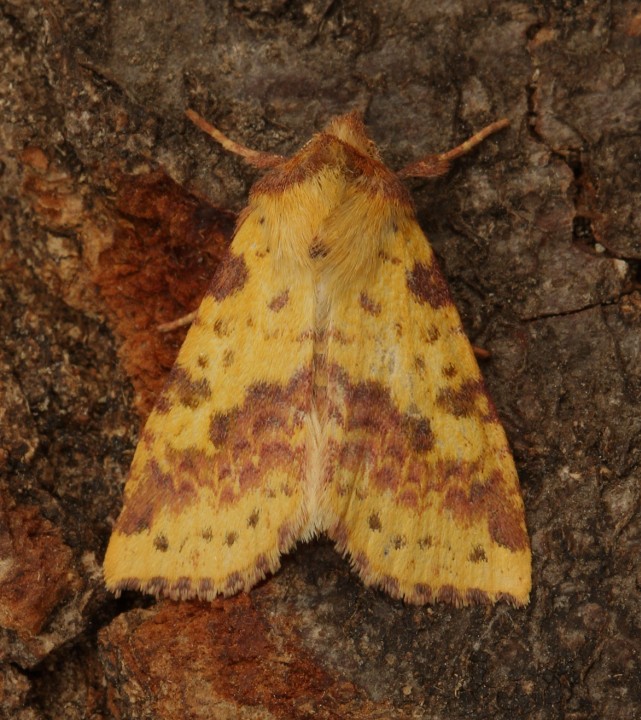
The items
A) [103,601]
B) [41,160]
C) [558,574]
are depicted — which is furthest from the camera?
[41,160]

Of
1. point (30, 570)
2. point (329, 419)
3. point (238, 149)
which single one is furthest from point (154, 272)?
point (30, 570)

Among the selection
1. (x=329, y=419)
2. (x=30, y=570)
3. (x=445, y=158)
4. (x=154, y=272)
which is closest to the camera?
(x=30, y=570)

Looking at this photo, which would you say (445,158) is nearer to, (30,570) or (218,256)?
(218,256)

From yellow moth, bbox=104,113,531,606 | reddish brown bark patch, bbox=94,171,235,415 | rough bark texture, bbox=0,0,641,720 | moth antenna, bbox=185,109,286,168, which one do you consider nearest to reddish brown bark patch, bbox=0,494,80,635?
Answer: rough bark texture, bbox=0,0,641,720

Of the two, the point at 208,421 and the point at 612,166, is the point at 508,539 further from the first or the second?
the point at 612,166

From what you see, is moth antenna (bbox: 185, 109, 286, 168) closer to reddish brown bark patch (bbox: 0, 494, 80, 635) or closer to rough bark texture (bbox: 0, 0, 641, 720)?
rough bark texture (bbox: 0, 0, 641, 720)

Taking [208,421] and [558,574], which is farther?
[208,421]

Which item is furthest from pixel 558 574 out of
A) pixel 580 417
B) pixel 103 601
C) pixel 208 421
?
pixel 103 601
